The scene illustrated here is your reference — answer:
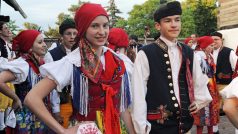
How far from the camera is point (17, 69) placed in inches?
144

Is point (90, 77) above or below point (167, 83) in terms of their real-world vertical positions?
above

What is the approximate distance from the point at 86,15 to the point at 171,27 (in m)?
1.01

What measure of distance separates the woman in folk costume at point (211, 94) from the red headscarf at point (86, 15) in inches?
161

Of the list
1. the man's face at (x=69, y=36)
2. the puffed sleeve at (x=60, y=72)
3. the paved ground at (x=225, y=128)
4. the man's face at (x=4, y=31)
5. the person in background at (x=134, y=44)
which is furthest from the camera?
the person in background at (x=134, y=44)

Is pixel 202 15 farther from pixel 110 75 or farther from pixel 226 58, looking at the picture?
pixel 110 75

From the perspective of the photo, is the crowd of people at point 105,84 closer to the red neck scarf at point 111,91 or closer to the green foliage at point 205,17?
the red neck scarf at point 111,91

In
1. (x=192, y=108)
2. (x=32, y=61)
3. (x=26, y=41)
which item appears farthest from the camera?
(x=26, y=41)

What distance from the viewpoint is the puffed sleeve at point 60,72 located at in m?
2.50

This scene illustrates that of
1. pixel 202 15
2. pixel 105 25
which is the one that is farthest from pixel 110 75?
pixel 202 15

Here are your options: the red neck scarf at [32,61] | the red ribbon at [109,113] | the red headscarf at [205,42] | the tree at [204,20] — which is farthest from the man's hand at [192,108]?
the tree at [204,20]

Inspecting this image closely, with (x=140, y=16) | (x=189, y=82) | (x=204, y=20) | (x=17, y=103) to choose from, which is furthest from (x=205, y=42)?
(x=140, y=16)

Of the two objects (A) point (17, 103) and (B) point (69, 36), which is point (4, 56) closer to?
(B) point (69, 36)

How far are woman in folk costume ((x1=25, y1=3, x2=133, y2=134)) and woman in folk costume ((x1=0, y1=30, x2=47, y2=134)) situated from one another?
3.91 ft

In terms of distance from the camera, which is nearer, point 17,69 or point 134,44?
point 17,69
